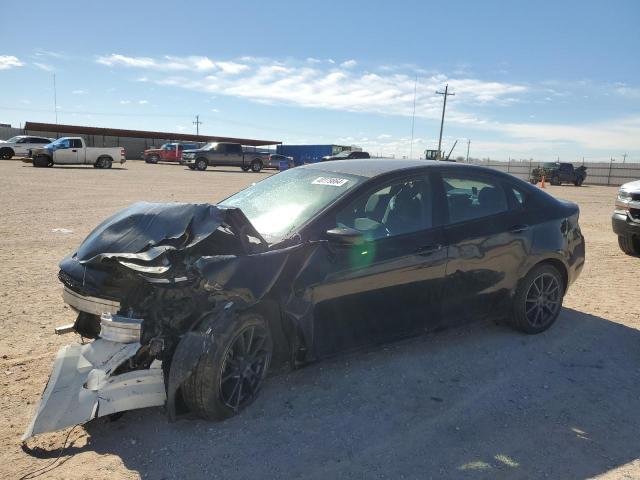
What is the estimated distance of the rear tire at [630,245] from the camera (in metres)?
8.47

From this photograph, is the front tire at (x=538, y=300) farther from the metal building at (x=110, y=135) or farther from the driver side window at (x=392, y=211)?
the metal building at (x=110, y=135)

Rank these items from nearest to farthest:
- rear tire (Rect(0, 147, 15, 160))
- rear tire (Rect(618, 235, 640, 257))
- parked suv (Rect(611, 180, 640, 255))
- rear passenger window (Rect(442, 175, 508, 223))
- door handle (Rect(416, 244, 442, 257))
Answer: door handle (Rect(416, 244, 442, 257)), rear passenger window (Rect(442, 175, 508, 223)), parked suv (Rect(611, 180, 640, 255)), rear tire (Rect(618, 235, 640, 257)), rear tire (Rect(0, 147, 15, 160))

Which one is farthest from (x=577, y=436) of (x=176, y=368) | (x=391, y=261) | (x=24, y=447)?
(x=24, y=447)

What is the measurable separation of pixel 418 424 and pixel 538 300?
7.11 ft

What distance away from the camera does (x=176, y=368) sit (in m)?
2.87

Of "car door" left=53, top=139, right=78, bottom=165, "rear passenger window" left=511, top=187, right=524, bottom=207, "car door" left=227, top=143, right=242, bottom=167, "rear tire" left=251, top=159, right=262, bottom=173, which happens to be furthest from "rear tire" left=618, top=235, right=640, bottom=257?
"rear tire" left=251, top=159, right=262, bottom=173

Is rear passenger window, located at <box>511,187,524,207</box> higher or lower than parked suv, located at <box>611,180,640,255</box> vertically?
higher

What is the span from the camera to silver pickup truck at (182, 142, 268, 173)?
3547cm

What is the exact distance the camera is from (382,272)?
365cm

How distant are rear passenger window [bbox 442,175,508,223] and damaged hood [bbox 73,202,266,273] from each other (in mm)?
1808

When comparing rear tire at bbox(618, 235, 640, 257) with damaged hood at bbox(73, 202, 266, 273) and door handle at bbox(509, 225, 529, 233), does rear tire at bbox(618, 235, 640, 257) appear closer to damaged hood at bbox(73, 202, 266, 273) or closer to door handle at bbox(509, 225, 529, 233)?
door handle at bbox(509, 225, 529, 233)

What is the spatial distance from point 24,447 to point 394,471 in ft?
6.83

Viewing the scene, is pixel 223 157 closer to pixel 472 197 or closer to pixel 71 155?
pixel 71 155

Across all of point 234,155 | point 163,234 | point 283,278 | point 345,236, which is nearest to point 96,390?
point 163,234
